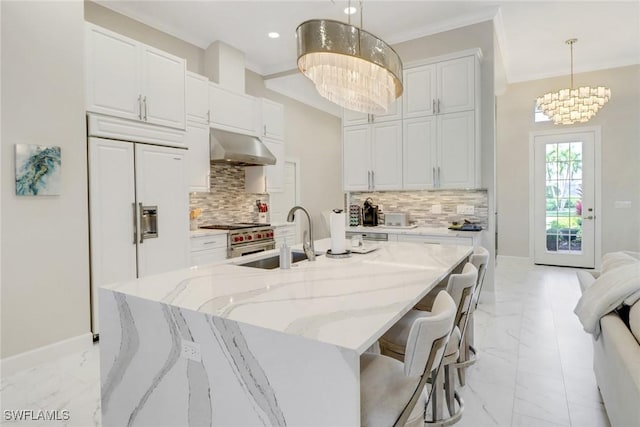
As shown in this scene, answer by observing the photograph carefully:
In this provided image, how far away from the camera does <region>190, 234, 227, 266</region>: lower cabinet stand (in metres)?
3.98

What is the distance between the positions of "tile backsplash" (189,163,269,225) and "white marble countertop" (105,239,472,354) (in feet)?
8.94

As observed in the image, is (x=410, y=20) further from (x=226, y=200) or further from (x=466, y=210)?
(x=226, y=200)

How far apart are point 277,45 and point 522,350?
14.9 feet

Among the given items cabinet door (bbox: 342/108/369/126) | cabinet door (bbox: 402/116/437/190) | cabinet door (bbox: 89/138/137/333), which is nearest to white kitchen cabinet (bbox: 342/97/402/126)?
cabinet door (bbox: 342/108/369/126)

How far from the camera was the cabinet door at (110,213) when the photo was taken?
3.08 metres

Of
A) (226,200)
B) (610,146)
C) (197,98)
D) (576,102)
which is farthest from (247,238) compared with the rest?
(610,146)

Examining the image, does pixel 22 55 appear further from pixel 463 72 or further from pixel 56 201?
pixel 463 72

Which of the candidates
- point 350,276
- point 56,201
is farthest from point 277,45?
point 350,276

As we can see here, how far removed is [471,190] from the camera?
4.44 meters

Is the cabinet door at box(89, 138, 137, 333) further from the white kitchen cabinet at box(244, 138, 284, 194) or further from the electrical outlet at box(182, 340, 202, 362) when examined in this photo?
the electrical outlet at box(182, 340, 202, 362)

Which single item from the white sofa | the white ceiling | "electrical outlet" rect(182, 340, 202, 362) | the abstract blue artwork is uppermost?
the white ceiling

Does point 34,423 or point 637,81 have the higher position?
point 637,81

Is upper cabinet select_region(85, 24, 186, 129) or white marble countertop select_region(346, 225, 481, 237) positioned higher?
upper cabinet select_region(85, 24, 186, 129)

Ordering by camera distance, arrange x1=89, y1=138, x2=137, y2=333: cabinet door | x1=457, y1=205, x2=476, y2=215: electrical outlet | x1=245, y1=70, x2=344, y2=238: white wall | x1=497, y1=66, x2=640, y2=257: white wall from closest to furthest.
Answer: x1=89, y1=138, x2=137, y2=333: cabinet door
x1=457, y1=205, x2=476, y2=215: electrical outlet
x1=497, y1=66, x2=640, y2=257: white wall
x1=245, y1=70, x2=344, y2=238: white wall
